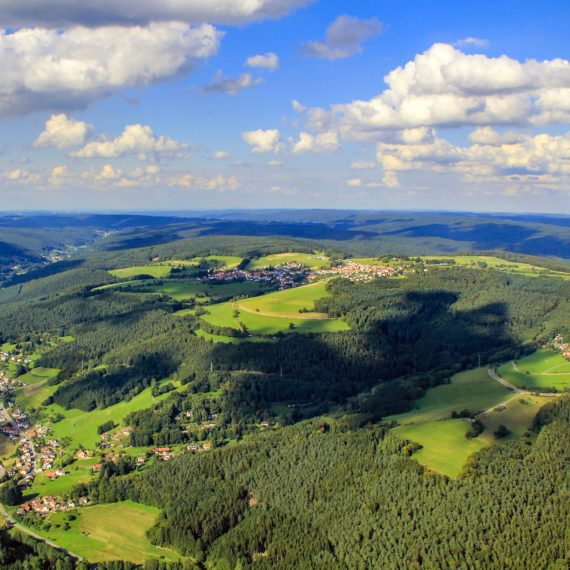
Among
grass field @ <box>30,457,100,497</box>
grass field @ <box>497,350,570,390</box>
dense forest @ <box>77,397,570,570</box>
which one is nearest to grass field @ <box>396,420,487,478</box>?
dense forest @ <box>77,397,570,570</box>

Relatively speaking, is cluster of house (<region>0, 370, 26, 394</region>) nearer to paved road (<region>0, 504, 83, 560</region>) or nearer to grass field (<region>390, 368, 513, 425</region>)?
paved road (<region>0, 504, 83, 560</region>)

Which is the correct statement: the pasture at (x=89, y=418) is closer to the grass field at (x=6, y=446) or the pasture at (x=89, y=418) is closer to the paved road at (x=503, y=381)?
the grass field at (x=6, y=446)

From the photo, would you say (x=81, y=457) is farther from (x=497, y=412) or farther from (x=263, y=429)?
(x=497, y=412)

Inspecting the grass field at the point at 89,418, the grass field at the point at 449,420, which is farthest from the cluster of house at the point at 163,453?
the grass field at the point at 449,420

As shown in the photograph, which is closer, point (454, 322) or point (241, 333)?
point (241, 333)


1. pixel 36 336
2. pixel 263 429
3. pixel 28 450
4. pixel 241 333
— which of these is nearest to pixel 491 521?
pixel 263 429
